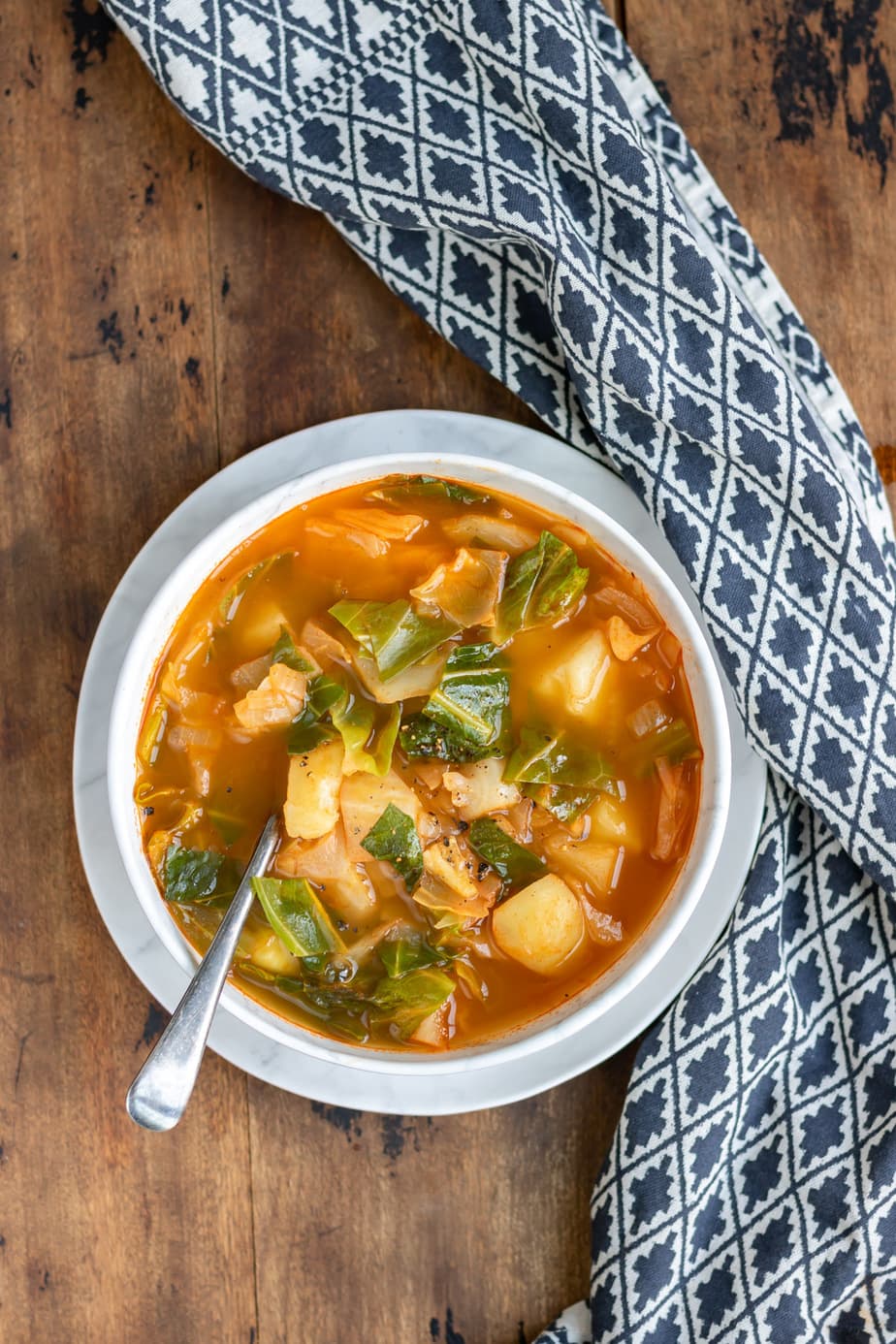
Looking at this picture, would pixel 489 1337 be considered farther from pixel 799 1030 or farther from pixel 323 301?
pixel 323 301

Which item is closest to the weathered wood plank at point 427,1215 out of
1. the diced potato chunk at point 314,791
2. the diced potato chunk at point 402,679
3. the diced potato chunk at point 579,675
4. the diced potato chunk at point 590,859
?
the diced potato chunk at point 590,859

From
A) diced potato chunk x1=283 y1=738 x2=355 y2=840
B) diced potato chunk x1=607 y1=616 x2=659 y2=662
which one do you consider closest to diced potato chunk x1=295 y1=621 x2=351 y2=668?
diced potato chunk x1=283 y1=738 x2=355 y2=840

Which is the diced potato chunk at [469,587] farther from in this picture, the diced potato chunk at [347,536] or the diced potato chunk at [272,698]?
the diced potato chunk at [272,698]

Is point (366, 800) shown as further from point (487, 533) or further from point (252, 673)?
point (487, 533)

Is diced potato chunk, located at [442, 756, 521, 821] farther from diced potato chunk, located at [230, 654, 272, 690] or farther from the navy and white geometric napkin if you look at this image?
the navy and white geometric napkin

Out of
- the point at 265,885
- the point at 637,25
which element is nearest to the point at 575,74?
the point at 637,25
